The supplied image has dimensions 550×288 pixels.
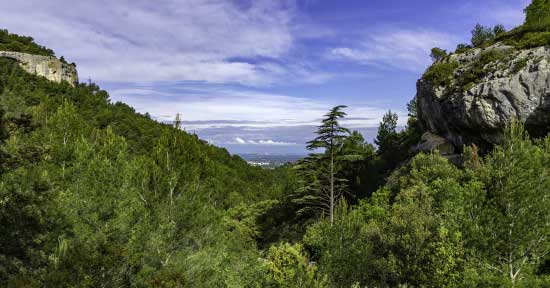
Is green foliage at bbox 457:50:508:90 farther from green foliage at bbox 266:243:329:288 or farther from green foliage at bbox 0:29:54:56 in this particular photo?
green foliage at bbox 0:29:54:56

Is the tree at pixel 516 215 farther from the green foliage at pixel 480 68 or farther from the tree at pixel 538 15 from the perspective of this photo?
the tree at pixel 538 15

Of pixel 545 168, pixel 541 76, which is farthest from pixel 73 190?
pixel 541 76

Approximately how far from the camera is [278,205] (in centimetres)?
5403

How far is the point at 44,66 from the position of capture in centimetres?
8169

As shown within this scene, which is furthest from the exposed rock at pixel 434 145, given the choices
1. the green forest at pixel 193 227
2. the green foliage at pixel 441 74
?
the green forest at pixel 193 227

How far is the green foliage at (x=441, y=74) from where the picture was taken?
35.9 meters

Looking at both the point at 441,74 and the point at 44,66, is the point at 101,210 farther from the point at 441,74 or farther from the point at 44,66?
the point at 44,66

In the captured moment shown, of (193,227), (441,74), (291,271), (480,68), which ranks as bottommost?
(291,271)

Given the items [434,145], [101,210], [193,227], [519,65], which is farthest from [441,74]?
[101,210]

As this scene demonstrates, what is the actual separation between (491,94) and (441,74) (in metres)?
7.14

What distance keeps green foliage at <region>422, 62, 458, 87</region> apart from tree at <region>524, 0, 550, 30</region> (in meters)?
7.73

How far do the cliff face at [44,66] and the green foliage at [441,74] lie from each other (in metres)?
83.4

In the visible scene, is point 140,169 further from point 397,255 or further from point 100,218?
point 397,255

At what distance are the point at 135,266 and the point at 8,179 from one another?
8.81m
